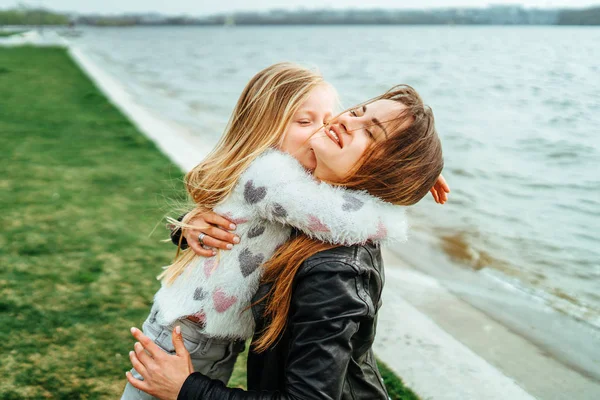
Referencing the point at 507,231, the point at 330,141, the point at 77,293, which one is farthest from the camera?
the point at 507,231

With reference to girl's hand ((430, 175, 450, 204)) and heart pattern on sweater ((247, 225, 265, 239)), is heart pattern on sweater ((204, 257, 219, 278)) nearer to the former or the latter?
heart pattern on sweater ((247, 225, 265, 239))

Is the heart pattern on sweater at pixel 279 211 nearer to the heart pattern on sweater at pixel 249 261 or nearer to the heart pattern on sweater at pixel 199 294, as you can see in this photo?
the heart pattern on sweater at pixel 249 261

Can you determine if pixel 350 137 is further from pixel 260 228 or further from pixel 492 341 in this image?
pixel 492 341

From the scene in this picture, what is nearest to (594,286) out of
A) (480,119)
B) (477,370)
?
(477,370)

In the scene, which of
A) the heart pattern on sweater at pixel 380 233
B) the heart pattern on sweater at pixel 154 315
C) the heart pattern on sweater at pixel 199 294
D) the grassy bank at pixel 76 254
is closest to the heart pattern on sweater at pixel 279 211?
the heart pattern on sweater at pixel 380 233

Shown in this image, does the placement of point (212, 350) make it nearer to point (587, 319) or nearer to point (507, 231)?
point (587, 319)

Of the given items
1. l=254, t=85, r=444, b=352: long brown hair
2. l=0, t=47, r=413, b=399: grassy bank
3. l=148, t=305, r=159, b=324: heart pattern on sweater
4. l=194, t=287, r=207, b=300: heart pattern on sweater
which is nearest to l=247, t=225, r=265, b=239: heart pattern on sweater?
Result: l=254, t=85, r=444, b=352: long brown hair

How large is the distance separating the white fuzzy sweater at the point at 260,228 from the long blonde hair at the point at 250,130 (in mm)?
88

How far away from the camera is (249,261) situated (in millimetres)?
1668

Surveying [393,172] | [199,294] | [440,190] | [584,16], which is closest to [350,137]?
[393,172]

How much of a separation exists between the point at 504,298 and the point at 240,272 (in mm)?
3396

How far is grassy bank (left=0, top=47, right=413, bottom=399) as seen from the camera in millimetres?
2781

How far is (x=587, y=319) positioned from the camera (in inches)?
169

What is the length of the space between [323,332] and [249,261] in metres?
0.39
